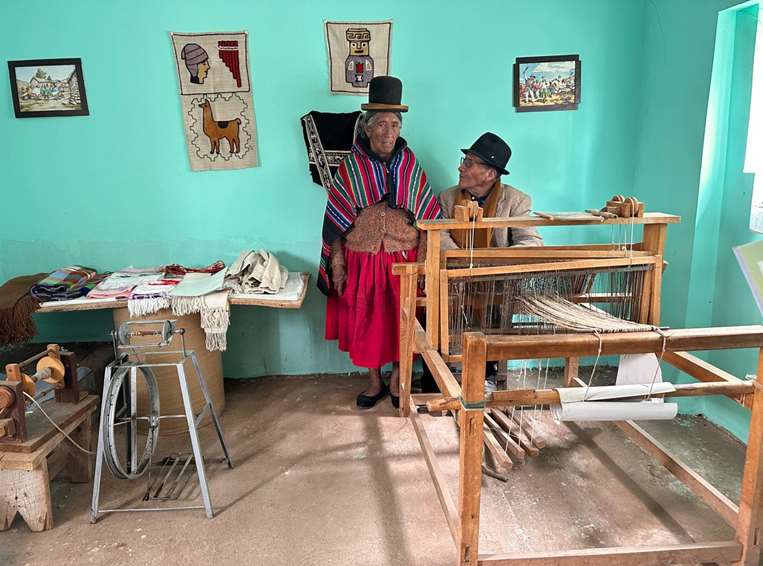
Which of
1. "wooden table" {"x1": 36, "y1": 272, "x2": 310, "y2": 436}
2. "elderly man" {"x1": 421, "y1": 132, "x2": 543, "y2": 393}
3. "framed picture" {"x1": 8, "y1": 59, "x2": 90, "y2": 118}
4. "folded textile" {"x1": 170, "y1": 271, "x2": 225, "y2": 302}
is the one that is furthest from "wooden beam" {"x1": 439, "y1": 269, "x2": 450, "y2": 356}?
"framed picture" {"x1": 8, "y1": 59, "x2": 90, "y2": 118}

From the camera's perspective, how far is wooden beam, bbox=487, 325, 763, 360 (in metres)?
1.70

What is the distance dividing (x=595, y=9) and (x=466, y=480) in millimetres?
2919

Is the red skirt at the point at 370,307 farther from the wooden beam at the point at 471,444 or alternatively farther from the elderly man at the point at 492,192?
the wooden beam at the point at 471,444

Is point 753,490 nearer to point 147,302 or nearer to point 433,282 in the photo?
point 433,282

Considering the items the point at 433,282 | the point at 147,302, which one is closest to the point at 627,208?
Result: the point at 433,282

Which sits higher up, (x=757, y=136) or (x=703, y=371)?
(x=757, y=136)

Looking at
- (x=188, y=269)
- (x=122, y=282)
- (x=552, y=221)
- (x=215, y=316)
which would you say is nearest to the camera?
(x=552, y=221)

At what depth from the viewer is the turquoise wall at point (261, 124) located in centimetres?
327

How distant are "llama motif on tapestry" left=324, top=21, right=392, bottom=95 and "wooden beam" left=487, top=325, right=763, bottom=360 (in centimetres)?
216

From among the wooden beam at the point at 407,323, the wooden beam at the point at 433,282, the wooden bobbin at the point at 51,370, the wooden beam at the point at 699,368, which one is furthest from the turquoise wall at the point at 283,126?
the wooden beam at the point at 433,282

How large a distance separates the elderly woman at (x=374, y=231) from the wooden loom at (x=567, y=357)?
3.13 ft

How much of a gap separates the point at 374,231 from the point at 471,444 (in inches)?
67.1

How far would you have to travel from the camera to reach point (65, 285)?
3.07 meters

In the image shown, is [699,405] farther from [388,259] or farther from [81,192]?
[81,192]
